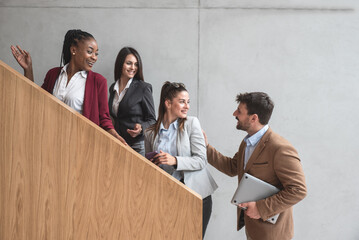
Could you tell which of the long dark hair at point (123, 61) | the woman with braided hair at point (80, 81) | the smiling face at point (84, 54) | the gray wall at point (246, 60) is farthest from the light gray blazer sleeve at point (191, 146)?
the gray wall at point (246, 60)

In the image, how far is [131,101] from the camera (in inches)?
104

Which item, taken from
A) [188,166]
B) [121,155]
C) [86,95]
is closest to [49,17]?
[86,95]

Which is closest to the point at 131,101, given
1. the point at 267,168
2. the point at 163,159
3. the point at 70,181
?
the point at 163,159

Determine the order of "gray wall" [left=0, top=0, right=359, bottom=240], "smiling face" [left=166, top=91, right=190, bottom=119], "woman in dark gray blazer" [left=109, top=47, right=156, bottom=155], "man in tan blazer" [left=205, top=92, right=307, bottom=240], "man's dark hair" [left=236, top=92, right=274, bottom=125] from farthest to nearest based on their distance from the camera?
"gray wall" [left=0, top=0, right=359, bottom=240] < "woman in dark gray blazer" [left=109, top=47, right=156, bottom=155] < "smiling face" [left=166, top=91, right=190, bottom=119] < "man's dark hair" [left=236, top=92, right=274, bottom=125] < "man in tan blazer" [left=205, top=92, right=307, bottom=240]

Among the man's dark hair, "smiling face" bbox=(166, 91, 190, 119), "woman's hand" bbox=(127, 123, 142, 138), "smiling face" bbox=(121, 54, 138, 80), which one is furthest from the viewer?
"smiling face" bbox=(121, 54, 138, 80)

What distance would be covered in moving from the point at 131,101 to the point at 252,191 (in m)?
1.21

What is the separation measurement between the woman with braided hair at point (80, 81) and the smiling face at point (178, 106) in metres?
0.34

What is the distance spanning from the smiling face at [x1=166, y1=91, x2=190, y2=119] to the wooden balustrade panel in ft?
2.67

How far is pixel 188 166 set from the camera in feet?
6.34

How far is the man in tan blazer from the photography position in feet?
5.75

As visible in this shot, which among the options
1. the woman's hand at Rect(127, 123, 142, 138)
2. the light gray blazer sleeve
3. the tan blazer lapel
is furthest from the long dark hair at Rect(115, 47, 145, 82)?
the tan blazer lapel

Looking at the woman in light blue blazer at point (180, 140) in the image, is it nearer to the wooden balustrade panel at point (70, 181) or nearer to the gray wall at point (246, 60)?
the wooden balustrade panel at point (70, 181)

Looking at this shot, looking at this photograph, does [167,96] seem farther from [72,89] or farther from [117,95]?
[117,95]

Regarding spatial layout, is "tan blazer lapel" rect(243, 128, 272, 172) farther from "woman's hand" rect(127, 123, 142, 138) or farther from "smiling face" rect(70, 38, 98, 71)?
"smiling face" rect(70, 38, 98, 71)
